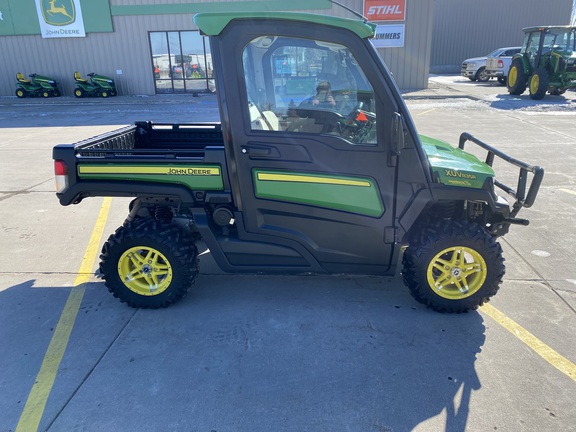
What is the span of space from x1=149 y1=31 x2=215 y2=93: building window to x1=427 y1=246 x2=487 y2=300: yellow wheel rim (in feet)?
64.7

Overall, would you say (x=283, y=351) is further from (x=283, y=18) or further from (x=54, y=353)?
(x=283, y=18)

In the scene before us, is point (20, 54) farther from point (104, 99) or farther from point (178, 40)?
point (178, 40)

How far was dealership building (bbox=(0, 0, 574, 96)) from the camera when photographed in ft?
66.9

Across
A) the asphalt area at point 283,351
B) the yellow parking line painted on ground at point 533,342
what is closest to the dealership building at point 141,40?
the asphalt area at point 283,351

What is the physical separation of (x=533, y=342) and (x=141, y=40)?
72.8 feet

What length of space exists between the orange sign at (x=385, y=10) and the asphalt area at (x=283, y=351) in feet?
59.8

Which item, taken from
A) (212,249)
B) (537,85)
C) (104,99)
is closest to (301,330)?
(212,249)

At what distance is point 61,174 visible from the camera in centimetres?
344

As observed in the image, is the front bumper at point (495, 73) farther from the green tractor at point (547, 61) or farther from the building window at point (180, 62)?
the building window at point (180, 62)

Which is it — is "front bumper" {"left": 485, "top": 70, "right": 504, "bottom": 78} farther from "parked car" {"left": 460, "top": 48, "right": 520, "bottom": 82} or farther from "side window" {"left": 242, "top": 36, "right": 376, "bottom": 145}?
"side window" {"left": 242, "top": 36, "right": 376, "bottom": 145}

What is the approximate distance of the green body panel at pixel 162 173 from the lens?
132 inches

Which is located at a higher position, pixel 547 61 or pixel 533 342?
pixel 547 61

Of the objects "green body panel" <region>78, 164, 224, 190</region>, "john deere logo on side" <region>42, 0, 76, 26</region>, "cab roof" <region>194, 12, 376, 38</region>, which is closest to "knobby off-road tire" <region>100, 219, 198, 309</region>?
"green body panel" <region>78, 164, 224, 190</region>

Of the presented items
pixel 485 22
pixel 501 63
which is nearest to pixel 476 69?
pixel 501 63
